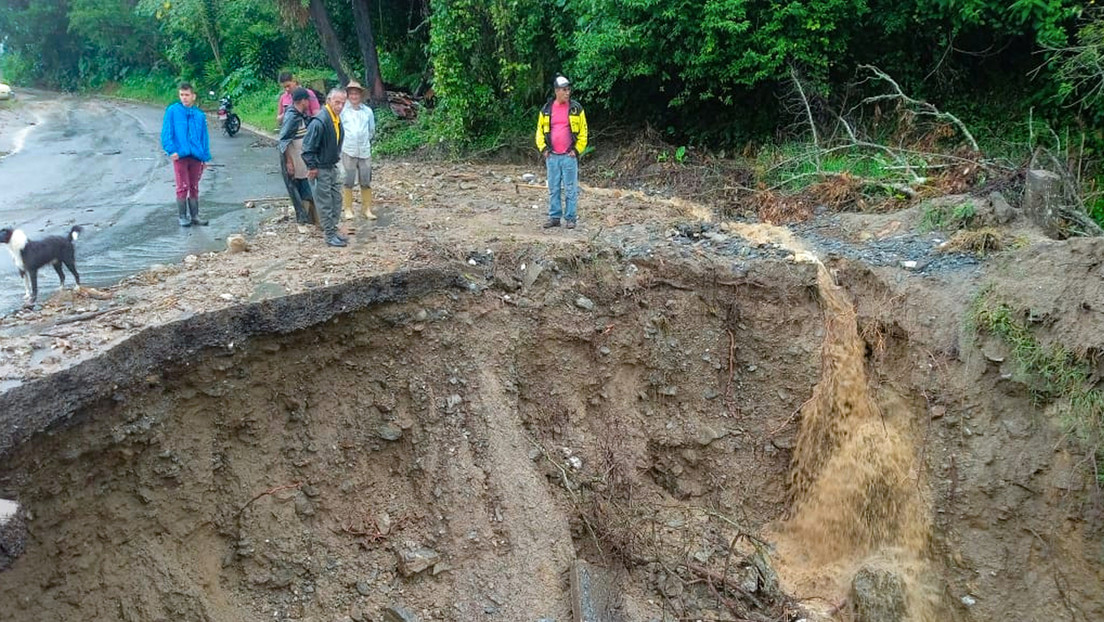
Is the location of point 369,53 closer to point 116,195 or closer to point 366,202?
point 116,195

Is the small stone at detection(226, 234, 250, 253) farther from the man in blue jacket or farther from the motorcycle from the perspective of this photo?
the motorcycle

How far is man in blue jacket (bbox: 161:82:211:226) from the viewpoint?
8852 mm

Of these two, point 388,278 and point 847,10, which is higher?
point 847,10

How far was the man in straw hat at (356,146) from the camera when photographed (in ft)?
29.0

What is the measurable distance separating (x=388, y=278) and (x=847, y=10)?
794cm

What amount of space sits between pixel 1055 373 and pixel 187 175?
8.92 meters

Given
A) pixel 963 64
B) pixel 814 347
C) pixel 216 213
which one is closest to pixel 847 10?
pixel 963 64

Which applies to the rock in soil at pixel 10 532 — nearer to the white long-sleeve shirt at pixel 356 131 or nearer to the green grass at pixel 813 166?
the white long-sleeve shirt at pixel 356 131

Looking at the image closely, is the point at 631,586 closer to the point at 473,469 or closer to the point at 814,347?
the point at 473,469

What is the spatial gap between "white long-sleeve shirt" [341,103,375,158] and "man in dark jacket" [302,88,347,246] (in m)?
0.61

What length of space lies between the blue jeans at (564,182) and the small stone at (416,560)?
13.3 feet

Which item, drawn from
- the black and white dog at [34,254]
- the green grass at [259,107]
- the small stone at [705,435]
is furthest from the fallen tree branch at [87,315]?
the green grass at [259,107]

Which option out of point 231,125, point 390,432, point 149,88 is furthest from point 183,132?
point 149,88

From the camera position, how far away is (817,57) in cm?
1130
